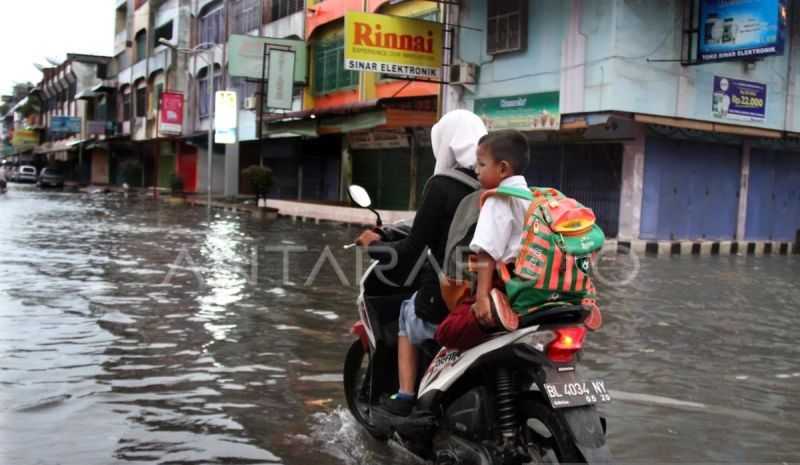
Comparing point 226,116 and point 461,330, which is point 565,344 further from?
point 226,116

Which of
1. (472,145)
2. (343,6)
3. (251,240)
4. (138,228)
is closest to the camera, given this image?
(472,145)

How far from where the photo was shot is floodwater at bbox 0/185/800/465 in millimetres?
4070

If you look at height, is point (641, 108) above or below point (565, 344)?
above

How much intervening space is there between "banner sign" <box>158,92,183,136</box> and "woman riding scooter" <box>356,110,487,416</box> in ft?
129

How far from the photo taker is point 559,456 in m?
2.87

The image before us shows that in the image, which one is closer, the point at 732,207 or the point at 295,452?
the point at 295,452

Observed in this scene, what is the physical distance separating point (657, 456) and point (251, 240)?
43.8ft

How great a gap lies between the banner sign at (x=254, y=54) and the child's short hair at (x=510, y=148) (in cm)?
2683

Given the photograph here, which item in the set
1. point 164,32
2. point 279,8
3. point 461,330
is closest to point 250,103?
point 279,8

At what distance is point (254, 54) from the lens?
29047mm

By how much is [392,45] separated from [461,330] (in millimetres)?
17326

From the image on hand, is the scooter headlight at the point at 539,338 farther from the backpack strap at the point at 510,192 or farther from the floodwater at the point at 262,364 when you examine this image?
the floodwater at the point at 262,364

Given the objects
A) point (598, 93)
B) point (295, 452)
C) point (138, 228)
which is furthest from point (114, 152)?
point (295, 452)

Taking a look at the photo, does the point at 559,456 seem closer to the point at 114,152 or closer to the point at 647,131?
the point at 647,131
